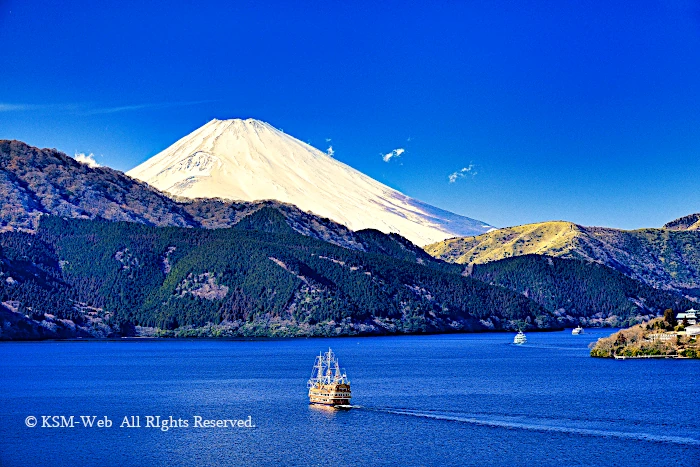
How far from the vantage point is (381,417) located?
333ft

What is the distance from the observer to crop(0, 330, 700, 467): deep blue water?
8062 cm

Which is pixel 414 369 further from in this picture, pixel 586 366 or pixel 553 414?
pixel 553 414

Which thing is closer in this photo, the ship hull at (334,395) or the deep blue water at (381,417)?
the deep blue water at (381,417)

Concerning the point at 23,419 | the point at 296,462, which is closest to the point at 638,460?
the point at 296,462

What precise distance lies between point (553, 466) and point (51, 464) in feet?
134

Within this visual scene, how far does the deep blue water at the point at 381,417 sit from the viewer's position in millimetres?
80625
